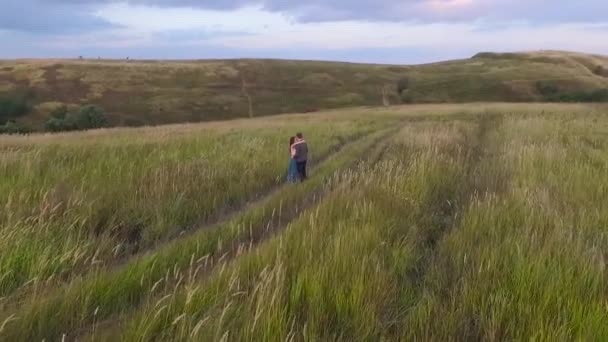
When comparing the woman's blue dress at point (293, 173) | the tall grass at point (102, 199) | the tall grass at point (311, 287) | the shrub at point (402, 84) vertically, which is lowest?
the shrub at point (402, 84)

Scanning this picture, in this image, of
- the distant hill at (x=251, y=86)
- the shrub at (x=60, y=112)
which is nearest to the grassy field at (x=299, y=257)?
the shrub at (x=60, y=112)

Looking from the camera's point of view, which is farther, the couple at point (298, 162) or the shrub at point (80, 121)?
the shrub at point (80, 121)

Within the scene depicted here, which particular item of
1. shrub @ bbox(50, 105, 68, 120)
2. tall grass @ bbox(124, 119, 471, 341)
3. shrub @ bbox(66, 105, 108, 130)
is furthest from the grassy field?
shrub @ bbox(50, 105, 68, 120)

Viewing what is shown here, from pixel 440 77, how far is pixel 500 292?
11793cm

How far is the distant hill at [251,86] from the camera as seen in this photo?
93.4m

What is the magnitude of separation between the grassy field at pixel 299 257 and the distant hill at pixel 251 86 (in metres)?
77.0

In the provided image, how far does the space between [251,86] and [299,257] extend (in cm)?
11062

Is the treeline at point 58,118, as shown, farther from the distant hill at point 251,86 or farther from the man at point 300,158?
the man at point 300,158

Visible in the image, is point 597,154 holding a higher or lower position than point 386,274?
lower

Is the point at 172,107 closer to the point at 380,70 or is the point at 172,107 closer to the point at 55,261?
the point at 380,70

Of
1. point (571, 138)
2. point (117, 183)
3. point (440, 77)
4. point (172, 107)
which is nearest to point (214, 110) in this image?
point (172, 107)

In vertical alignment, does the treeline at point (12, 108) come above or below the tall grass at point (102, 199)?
below

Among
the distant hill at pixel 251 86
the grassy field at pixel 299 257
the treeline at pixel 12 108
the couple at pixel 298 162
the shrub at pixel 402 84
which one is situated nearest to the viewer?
the grassy field at pixel 299 257

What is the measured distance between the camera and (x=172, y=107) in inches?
3664
